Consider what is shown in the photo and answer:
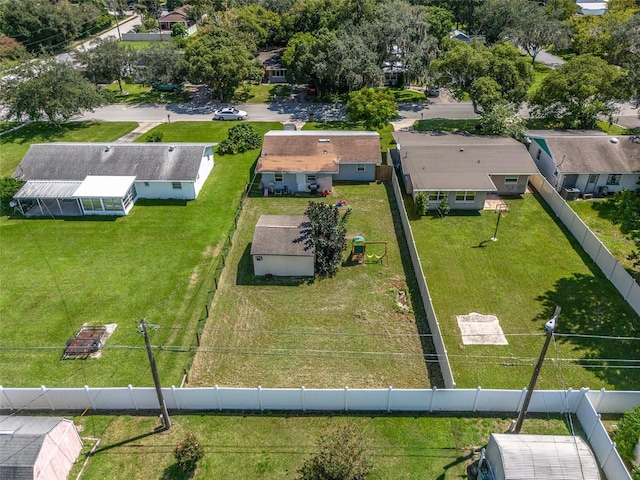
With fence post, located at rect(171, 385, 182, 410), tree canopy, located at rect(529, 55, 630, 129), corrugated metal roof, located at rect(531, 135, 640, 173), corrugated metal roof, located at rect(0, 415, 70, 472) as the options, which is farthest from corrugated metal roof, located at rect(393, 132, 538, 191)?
corrugated metal roof, located at rect(0, 415, 70, 472)

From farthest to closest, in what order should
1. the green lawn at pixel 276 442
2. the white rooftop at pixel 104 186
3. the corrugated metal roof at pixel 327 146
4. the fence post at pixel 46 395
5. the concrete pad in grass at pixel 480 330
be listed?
the corrugated metal roof at pixel 327 146, the white rooftop at pixel 104 186, the concrete pad in grass at pixel 480 330, the fence post at pixel 46 395, the green lawn at pixel 276 442

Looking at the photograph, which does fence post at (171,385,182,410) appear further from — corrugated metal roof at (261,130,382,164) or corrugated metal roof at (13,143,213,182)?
corrugated metal roof at (261,130,382,164)

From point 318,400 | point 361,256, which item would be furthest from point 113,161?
point 318,400

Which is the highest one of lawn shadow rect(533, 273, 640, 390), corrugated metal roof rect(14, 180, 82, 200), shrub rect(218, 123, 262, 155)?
corrugated metal roof rect(14, 180, 82, 200)

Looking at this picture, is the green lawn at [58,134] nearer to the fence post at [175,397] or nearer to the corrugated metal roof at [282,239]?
the corrugated metal roof at [282,239]

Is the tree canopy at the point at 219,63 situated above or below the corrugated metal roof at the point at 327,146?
above

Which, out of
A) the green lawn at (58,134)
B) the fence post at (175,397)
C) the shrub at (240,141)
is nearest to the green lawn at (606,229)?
the fence post at (175,397)
